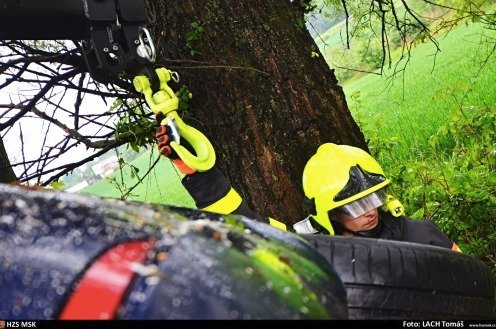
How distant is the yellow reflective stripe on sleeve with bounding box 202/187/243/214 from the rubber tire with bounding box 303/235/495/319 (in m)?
0.49

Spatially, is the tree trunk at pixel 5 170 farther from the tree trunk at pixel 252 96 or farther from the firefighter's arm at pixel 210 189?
the firefighter's arm at pixel 210 189

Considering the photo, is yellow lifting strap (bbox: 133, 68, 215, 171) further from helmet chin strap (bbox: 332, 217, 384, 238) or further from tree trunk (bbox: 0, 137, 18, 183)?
tree trunk (bbox: 0, 137, 18, 183)

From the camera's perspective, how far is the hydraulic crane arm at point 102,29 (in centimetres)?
131

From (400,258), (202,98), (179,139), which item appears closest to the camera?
(400,258)

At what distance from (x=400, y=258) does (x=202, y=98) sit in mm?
1021

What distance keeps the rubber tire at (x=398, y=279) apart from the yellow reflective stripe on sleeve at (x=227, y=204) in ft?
1.60

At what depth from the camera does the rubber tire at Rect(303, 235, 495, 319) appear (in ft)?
3.52

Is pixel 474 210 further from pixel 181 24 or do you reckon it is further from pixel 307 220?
pixel 181 24

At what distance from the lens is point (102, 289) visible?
59 centimetres

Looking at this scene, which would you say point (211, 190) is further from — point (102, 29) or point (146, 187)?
point (146, 187)

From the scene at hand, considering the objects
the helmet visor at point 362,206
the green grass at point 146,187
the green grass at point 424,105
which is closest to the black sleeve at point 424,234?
the helmet visor at point 362,206

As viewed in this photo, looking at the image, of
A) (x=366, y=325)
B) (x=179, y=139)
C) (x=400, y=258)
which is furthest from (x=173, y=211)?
(x=179, y=139)

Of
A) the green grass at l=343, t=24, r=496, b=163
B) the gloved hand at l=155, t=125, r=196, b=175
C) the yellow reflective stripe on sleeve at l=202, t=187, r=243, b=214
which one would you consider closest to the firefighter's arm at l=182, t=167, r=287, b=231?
the yellow reflective stripe on sleeve at l=202, t=187, r=243, b=214

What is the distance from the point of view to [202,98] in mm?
1937
